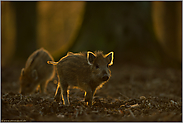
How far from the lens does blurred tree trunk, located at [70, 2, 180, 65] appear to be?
1188cm

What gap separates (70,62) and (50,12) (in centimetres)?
3345

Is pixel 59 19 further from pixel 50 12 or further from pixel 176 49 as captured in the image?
pixel 176 49

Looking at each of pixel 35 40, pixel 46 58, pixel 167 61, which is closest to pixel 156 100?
pixel 46 58

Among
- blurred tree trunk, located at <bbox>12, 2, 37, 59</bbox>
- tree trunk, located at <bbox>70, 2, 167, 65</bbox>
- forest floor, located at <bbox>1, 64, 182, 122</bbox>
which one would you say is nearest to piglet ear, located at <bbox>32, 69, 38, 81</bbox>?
forest floor, located at <bbox>1, 64, 182, 122</bbox>

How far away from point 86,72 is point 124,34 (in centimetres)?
736

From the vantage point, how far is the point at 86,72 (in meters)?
5.34

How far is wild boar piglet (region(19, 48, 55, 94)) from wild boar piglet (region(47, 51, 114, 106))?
2197 mm

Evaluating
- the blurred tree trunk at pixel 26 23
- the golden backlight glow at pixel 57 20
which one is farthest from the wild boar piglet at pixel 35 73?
the golden backlight glow at pixel 57 20

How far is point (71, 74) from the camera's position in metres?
5.50

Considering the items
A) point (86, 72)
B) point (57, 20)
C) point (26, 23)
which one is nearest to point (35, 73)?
point (86, 72)

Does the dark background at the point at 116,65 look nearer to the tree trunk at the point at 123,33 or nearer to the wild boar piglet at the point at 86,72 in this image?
the tree trunk at the point at 123,33

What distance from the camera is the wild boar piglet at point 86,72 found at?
5152mm

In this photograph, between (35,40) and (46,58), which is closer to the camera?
(46,58)

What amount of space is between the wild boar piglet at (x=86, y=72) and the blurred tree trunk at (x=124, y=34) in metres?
6.49
